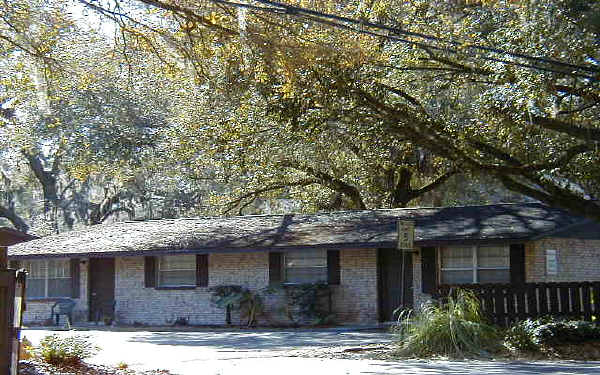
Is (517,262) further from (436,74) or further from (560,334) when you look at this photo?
(560,334)

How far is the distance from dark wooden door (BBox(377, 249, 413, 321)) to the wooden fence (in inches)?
308

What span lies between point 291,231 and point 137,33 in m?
12.7

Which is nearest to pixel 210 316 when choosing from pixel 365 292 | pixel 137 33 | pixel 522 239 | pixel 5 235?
pixel 365 292

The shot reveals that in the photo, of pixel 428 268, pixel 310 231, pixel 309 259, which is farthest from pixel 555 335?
pixel 310 231

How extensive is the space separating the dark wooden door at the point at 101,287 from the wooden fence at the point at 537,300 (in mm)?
14997

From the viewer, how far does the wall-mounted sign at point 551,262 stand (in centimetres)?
2484

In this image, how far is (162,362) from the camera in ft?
52.9

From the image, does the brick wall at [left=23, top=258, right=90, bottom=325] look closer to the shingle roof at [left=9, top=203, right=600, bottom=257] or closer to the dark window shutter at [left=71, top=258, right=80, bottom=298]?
the dark window shutter at [left=71, top=258, right=80, bottom=298]

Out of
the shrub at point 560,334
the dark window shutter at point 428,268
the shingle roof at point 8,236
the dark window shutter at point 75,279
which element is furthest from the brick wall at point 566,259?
the shingle roof at point 8,236

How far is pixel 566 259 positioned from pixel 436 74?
7.86 m

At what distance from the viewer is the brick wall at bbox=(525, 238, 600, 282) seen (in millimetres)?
24672

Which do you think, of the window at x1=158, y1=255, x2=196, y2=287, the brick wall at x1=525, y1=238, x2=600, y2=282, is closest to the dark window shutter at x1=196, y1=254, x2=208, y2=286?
the window at x1=158, y1=255, x2=196, y2=287

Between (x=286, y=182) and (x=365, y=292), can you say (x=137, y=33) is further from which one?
(x=286, y=182)

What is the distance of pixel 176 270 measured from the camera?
95.2ft
